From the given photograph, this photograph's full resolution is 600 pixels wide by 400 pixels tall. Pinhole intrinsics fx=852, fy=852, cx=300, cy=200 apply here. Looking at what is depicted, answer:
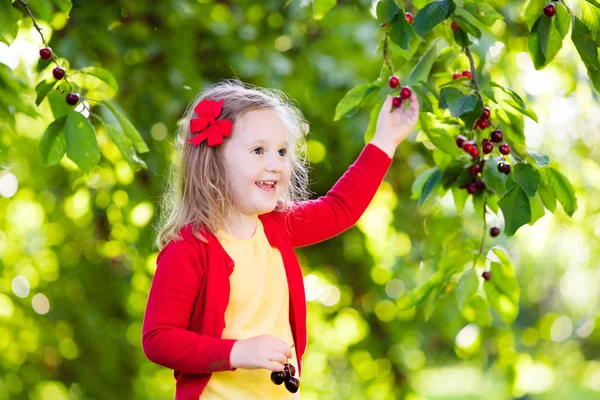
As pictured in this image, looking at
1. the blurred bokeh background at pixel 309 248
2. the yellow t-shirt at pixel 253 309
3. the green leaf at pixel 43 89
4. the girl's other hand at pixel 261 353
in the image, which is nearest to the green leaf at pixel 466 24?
the yellow t-shirt at pixel 253 309

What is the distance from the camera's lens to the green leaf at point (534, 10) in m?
1.40

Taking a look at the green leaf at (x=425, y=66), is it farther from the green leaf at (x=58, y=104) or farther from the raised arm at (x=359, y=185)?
the green leaf at (x=58, y=104)

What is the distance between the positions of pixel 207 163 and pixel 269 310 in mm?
279

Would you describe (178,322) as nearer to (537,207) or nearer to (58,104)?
(58,104)

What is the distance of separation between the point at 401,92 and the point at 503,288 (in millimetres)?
485

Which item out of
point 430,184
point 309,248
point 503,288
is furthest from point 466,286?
point 309,248

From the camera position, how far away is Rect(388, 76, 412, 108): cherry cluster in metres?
Result: 1.63

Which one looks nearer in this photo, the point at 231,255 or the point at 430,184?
the point at 231,255

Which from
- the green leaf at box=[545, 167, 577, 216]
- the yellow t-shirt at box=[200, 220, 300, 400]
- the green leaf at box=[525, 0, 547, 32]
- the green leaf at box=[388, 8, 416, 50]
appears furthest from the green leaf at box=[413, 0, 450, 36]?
the yellow t-shirt at box=[200, 220, 300, 400]

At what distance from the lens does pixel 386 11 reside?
1.38 meters

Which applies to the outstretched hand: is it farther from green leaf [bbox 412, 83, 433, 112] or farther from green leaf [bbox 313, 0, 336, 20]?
green leaf [bbox 313, 0, 336, 20]

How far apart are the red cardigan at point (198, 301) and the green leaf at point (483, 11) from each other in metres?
0.47

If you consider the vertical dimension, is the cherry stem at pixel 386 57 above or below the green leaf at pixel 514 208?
above

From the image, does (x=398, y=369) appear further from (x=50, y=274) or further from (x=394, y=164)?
(x=50, y=274)
